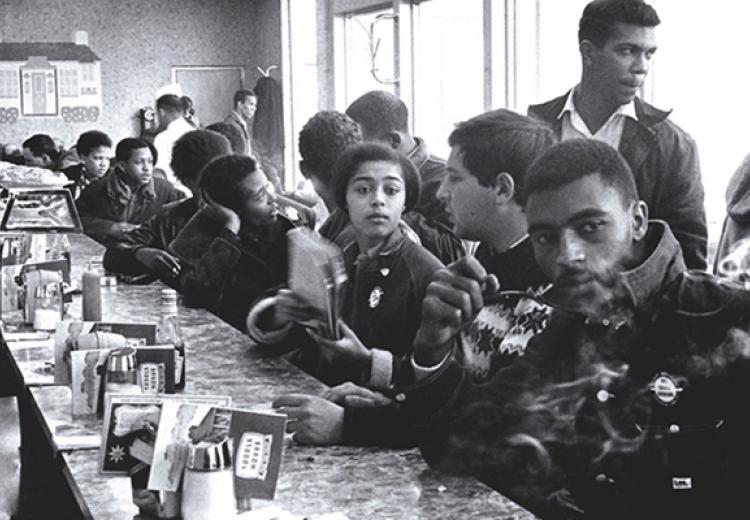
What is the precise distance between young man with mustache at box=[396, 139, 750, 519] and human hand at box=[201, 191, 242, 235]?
5.26 feet

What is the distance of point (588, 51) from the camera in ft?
10.2

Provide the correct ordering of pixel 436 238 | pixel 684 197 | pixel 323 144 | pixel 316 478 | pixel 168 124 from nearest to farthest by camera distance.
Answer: pixel 316 478 → pixel 684 197 → pixel 436 238 → pixel 323 144 → pixel 168 124

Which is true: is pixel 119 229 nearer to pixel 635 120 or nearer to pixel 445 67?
pixel 445 67

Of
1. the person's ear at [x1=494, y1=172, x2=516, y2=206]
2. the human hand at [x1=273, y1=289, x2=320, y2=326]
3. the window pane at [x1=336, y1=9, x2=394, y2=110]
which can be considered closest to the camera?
the person's ear at [x1=494, y1=172, x2=516, y2=206]

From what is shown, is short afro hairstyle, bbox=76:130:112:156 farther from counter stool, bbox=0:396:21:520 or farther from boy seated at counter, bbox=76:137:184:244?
counter stool, bbox=0:396:21:520

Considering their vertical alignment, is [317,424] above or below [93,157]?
below

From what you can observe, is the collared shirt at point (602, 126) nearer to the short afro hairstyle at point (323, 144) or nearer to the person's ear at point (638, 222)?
the short afro hairstyle at point (323, 144)

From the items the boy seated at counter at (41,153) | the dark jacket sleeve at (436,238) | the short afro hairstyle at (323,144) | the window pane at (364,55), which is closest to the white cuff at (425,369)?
the dark jacket sleeve at (436,238)

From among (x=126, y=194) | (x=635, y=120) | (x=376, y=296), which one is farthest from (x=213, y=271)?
(x=126, y=194)

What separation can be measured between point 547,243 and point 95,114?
8902 millimetres

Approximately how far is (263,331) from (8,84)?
804 cm

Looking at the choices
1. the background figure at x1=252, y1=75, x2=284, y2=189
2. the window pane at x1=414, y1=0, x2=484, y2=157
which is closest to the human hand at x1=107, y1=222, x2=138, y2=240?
the window pane at x1=414, y1=0, x2=484, y2=157

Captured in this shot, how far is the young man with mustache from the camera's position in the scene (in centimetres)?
190

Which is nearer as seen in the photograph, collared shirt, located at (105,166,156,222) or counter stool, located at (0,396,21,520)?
counter stool, located at (0,396,21,520)
